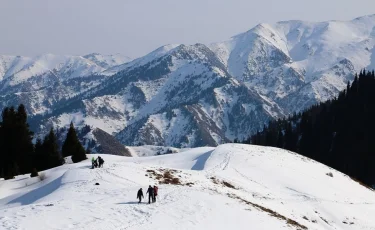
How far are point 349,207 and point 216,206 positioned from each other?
27.0m

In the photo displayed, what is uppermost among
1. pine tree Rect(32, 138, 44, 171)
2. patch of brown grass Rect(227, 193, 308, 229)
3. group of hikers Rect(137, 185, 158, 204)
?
pine tree Rect(32, 138, 44, 171)

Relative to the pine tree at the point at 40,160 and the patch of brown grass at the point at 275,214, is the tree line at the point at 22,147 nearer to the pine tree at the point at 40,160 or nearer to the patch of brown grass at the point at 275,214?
the pine tree at the point at 40,160

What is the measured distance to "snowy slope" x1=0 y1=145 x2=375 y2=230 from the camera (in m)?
38.7

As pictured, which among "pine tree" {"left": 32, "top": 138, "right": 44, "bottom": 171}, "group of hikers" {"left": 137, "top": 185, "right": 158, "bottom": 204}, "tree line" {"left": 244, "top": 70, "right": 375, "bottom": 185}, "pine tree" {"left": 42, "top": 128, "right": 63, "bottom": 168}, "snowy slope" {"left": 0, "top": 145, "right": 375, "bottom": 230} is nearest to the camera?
"snowy slope" {"left": 0, "top": 145, "right": 375, "bottom": 230}

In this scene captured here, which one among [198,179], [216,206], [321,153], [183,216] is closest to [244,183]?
[198,179]

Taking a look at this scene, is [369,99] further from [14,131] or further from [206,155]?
[14,131]

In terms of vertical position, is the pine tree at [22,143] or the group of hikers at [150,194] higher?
the pine tree at [22,143]

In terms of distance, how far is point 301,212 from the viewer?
184 ft

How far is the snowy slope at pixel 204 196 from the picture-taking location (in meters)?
38.7

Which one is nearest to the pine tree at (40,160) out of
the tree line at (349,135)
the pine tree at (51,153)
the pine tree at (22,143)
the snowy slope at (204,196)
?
the pine tree at (51,153)

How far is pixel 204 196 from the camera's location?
47.9 m

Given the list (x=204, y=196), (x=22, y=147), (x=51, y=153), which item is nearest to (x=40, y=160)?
(x=51, y=153)

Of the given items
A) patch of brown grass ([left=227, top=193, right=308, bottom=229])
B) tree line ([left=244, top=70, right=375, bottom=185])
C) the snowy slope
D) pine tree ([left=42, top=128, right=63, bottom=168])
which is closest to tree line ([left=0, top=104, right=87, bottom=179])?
pine tree ([left=42, top=128, right=63, bottom=168])

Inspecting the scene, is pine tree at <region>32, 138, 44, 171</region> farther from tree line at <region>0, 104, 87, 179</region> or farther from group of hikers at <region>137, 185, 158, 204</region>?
group of hikers at <region>137, 185, 158, 204</region>
